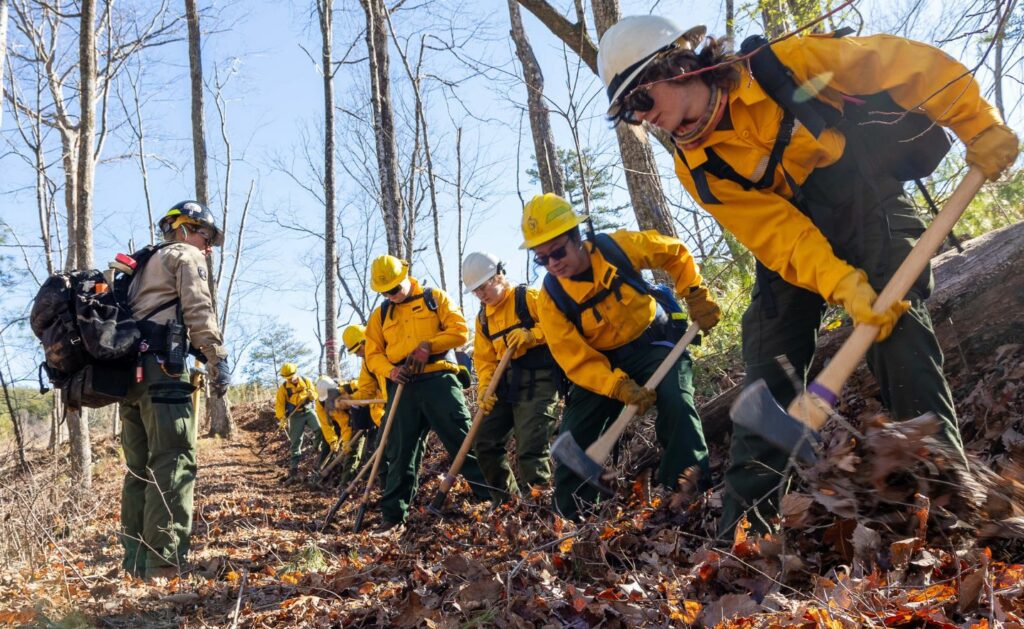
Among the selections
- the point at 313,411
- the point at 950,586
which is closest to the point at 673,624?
the point at 950,586

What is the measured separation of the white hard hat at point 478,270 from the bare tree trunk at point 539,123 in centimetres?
438

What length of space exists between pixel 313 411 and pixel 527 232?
11.4 m

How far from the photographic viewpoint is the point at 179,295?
5043mm

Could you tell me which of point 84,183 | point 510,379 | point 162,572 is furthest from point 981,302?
point 84,183

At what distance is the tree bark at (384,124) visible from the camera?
493 inches

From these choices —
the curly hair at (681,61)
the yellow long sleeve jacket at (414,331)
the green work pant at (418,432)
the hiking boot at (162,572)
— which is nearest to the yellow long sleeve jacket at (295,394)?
the yellow long sleeve jacket at (414,331)

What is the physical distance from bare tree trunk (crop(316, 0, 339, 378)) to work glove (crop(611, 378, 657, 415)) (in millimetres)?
11940

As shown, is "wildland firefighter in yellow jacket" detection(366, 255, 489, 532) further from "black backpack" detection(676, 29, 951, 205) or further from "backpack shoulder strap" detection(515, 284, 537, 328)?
"black backpack" detection(676, 29, 951, 205)

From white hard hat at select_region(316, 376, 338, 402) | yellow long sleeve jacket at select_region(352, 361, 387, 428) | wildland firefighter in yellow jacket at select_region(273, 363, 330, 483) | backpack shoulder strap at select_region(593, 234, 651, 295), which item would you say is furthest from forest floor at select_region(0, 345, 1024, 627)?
wildland firefighter in yellow jacket at select_region(273, 363, 330, 483)

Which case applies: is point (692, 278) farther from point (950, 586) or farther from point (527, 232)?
point (950, 586)

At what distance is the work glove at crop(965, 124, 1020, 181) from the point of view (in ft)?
8.43

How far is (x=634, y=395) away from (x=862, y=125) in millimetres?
2017

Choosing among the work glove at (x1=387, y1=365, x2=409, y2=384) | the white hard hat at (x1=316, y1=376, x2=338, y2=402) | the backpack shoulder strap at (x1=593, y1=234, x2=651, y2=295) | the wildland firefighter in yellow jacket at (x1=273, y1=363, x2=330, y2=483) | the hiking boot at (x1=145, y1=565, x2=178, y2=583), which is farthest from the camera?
the wildland firefighter in yellow jacket at (x1=273, y1=363, x2=330, y2=483)

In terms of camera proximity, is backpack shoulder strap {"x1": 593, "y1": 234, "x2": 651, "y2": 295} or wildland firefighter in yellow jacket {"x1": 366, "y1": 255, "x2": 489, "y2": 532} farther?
wildland firefighter in yellow jacket {"x1": 366, "y1": 255, "x2": 489, "y2": 532}
